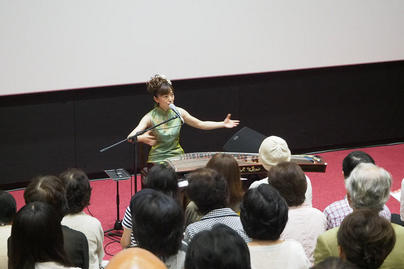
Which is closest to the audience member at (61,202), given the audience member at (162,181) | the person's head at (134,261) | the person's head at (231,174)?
the audience member at (162,181)

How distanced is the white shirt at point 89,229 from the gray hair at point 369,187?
4.59 feet

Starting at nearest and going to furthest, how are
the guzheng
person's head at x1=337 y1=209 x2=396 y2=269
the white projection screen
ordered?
person's head at x1=337 y1=209 x2=396 y2=269 < the guzheng < the white projection screen

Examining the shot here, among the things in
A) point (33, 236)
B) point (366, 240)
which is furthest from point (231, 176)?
point (33, 236)

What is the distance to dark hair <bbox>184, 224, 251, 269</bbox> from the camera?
2.16 meters

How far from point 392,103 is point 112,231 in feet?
14.2

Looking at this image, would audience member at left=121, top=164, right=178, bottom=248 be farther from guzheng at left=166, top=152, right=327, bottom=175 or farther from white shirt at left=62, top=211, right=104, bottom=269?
guzheng at left=166, top=152, right=327, bottom=175

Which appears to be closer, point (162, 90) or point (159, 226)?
point (159, 226)

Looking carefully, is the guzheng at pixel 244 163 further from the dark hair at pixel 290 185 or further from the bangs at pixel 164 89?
the dark hair at pixel 290 185

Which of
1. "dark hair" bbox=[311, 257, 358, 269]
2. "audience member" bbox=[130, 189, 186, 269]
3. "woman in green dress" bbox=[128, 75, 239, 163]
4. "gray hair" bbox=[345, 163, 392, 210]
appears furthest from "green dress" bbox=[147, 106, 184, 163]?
"dark hair" bbox=[311, 257, 358, 269]

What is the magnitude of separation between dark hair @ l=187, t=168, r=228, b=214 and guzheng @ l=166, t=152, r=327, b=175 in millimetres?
1311

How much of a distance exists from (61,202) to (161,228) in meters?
0.89

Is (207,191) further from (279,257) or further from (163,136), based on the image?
(163,136)

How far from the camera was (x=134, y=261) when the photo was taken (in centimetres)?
165

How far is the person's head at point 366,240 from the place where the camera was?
250 centimetres
